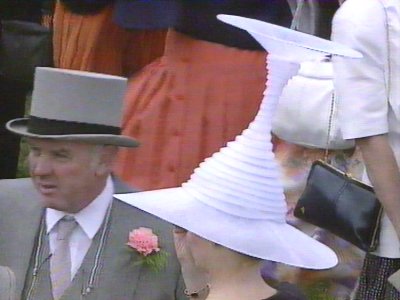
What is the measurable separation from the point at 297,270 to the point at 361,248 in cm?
43

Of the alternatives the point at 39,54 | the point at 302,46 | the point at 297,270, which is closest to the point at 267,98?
the point at 302,46

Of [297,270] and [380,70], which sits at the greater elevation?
[380,70]

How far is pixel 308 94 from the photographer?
3520mm

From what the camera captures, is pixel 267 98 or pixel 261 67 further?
pixel 261 67

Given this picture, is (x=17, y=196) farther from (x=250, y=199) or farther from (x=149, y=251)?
(x=250, y=199)

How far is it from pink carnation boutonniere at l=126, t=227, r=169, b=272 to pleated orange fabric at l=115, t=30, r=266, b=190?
519 mm

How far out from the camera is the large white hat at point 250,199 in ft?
8.25

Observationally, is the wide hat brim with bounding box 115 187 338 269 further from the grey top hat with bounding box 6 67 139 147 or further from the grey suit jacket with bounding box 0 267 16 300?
the grey top hat with bounding box 6 67 139 147

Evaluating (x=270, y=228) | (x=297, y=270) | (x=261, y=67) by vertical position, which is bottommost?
(x=297, y=270)

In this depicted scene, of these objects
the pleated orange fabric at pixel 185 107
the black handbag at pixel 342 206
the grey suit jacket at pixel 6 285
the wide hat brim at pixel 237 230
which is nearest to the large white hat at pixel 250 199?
the wide hat brim at pixel 237 230

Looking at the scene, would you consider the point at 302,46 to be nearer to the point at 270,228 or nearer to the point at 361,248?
the point at 270,228

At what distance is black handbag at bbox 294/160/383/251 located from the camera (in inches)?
130

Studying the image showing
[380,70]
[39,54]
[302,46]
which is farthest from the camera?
[39,54]

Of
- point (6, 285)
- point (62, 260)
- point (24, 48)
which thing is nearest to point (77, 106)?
point (62, 260)
